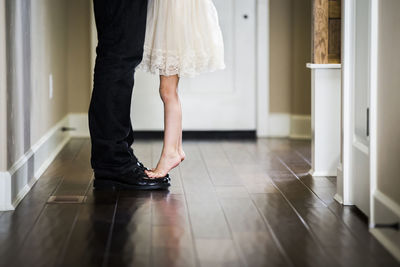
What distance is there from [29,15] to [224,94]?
1912 millimetres

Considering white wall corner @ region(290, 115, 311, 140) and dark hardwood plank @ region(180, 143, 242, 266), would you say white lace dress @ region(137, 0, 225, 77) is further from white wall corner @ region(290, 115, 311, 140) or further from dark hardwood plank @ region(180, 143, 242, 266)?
white wall corner @ region(290, 115, 311, 140)

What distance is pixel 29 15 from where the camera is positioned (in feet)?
9.91

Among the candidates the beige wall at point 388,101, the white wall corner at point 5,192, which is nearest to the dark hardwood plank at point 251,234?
the beige wall at point 388,101

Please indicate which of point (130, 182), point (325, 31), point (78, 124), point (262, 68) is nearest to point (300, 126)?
point (262, 68)

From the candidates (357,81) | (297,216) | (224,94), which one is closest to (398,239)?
(297,216)

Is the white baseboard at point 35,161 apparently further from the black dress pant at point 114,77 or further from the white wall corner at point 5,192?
the black dress pant at point 114,77

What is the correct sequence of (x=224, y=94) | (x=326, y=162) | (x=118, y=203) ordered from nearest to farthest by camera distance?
(x=118, y=203) → (x=326, y=162) → (x=224, y=94)

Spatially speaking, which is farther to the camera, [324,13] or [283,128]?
[283,128]

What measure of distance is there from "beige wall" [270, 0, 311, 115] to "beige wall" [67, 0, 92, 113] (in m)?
1.20

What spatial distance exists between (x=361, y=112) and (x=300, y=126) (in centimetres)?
220

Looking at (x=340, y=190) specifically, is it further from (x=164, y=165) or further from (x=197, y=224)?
(x=164, y=165)

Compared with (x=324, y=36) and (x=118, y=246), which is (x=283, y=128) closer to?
(x=324, y=36)

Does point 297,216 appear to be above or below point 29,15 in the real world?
below

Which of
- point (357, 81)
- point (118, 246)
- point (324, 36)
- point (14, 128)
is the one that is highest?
point (324, 36)
